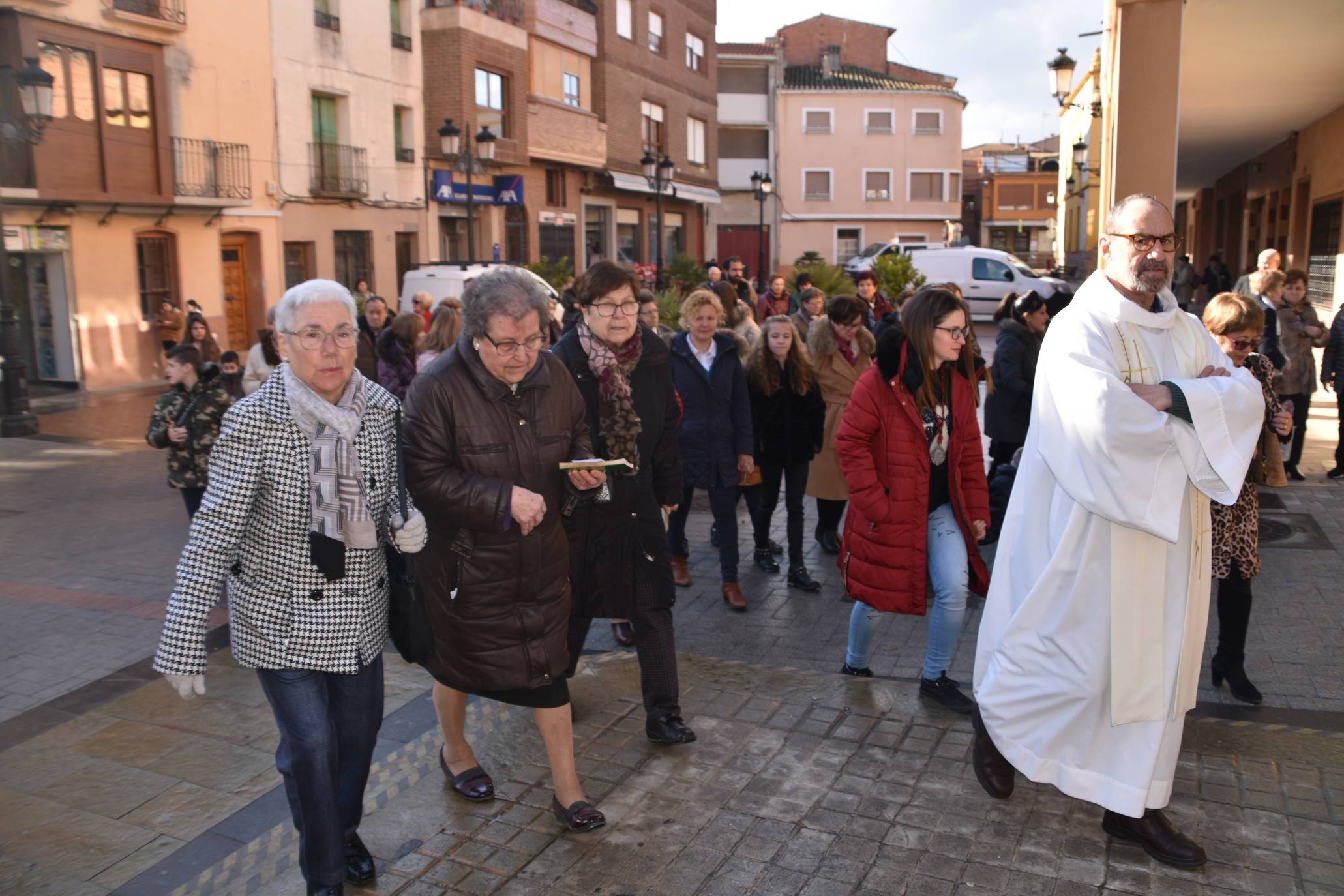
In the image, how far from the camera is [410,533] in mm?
3396

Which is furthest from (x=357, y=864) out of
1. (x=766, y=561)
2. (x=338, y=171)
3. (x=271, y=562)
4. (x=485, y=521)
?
(x=338, y=171)

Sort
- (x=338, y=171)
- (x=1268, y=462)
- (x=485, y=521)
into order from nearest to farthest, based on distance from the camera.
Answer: (x=485, y=521), (x=1268, y=462), (x=338, y=171)

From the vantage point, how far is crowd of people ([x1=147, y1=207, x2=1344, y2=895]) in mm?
3238

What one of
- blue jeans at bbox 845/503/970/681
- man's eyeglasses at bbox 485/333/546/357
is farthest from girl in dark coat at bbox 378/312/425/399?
man's eyeglasses at bbox 485/333/546/357

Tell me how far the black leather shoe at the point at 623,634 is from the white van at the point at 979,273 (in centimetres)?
2535

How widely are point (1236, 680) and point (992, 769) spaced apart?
168 centimetres

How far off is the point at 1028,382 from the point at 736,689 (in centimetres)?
392

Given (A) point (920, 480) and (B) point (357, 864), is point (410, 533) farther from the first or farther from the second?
(A) point (920, 480)

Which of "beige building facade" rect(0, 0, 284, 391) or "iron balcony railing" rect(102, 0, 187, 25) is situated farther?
"iron balcony railing" rect(102, 0, 187, 25)

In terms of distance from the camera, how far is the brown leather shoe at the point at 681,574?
706cm

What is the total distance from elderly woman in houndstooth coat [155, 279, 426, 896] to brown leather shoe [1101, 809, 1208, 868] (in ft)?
8.01

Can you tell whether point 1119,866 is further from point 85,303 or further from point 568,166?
point 568,166

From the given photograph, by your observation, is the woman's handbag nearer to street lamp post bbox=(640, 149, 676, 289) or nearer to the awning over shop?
street lamp post bbox=(640, 149, 676, 289)

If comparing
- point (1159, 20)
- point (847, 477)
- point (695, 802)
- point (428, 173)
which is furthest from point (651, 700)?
point (428, 173)
